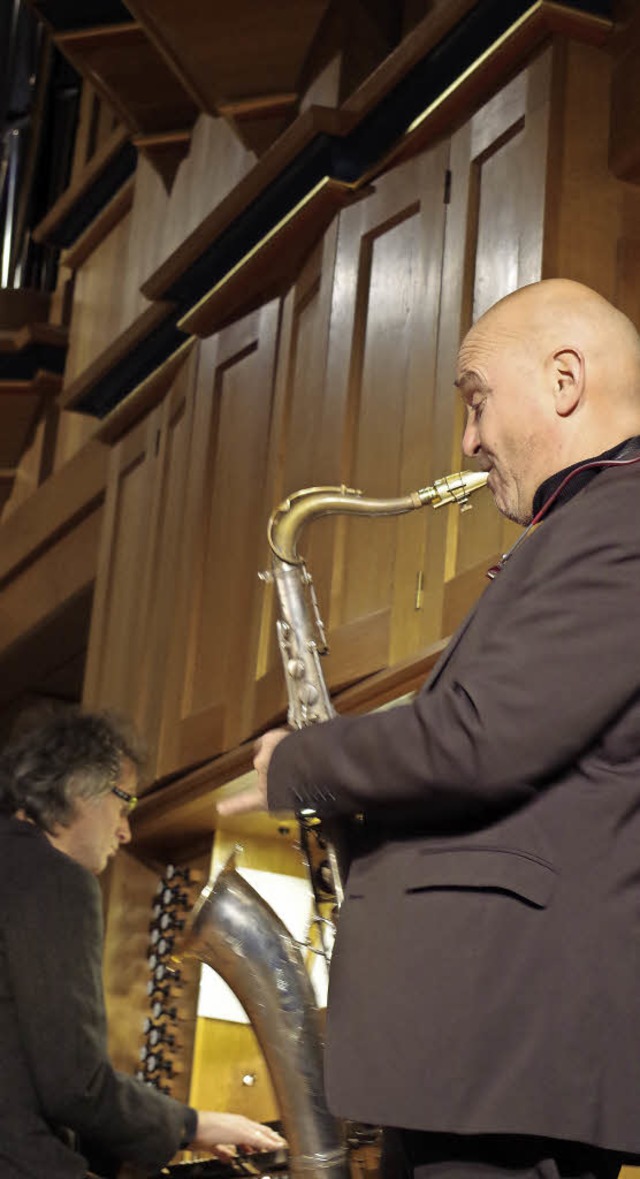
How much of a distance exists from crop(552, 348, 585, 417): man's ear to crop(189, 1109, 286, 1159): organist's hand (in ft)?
7.33

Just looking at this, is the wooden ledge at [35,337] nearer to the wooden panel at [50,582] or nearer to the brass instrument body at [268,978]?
the wooden panel at [50,582]

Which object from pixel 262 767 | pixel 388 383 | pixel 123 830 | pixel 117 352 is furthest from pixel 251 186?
pixel 262 767

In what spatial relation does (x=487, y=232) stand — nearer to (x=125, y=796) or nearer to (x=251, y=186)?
(x=251, y=186)

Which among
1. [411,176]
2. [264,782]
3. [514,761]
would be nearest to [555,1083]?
[514,761]

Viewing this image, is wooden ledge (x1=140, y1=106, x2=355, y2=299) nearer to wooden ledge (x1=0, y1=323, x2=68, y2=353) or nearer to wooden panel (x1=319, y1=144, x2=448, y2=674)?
wooden panel (x1=319, y1=144, x2=448, y2=674)

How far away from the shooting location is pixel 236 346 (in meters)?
5.62

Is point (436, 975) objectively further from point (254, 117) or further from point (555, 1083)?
point (254, 117)

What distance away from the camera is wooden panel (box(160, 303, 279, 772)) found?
16.8 ft

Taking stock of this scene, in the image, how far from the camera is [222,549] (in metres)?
5.39

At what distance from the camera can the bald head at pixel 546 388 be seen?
221 cm

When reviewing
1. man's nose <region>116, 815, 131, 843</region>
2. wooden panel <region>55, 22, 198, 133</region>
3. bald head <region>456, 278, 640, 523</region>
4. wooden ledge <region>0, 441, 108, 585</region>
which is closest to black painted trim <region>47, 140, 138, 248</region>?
wooden panel <region>55, 22, 198, 133</region>

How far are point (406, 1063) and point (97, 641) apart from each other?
14.9 ft

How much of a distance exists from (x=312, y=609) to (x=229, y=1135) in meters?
1.27

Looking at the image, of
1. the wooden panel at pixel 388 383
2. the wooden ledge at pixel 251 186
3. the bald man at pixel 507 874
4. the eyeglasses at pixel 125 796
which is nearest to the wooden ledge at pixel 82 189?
the wooden ledge at pixel 251 186
